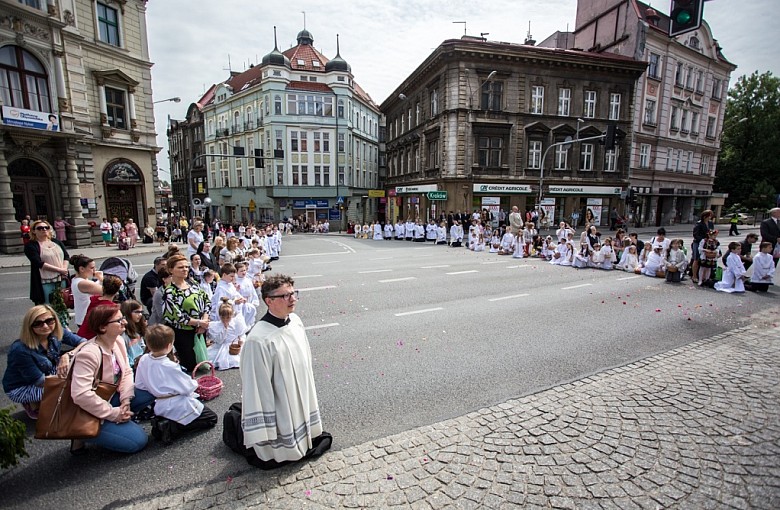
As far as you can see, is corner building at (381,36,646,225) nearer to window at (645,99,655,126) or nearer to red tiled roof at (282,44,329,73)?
window at (645,99,655,126)

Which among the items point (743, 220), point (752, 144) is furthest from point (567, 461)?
point (752, 144)

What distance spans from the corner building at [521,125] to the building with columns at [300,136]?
14.0 m

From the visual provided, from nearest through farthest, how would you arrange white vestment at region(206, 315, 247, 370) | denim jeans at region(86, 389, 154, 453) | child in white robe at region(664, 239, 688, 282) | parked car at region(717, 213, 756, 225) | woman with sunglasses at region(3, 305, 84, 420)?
1. denim jeans at region(86, 389, 154, 453)
2. woman with sunglasses at region(3, 305, 84, 420)
3. white vestment at region(206, 315, 247, 370)
4. child in white robe at region(664, 239, 688, 282)
5. parked car at region(717, 213, 756, 225)

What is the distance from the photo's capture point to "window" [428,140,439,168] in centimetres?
3142

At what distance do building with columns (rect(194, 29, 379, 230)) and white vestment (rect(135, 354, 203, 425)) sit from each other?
130 feet

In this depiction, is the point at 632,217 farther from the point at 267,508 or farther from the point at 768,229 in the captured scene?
the point at 267,508

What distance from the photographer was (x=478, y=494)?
313 centimetres

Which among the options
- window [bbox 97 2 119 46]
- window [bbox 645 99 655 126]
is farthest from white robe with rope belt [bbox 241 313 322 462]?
window [bbox 645 99 655 126]

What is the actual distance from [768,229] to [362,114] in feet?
146

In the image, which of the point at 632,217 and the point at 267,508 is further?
the point at 632,217

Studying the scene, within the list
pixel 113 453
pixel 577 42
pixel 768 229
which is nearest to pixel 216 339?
pixel 113 453

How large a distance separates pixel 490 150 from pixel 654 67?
59.3 feet

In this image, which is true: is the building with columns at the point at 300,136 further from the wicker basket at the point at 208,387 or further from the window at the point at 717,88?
the wicker basket at the point at 208,387

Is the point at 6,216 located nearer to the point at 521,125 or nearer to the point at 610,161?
the point at 521,125
